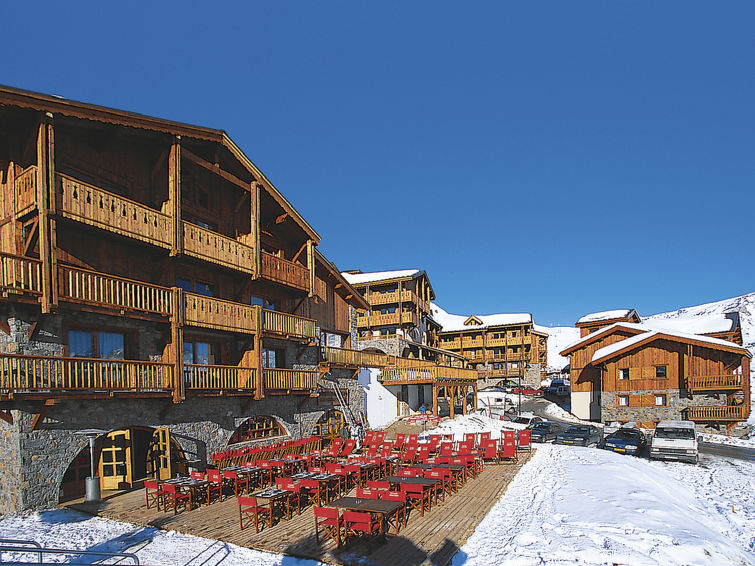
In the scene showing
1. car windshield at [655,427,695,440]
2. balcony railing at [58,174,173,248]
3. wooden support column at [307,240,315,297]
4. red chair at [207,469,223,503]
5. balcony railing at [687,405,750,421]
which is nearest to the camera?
red chair at [207,469,223,503]

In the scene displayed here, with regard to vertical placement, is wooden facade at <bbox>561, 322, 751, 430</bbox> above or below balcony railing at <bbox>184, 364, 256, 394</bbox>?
below

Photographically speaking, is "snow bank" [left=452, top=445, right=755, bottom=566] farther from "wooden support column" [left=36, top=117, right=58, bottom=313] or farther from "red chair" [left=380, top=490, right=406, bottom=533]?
"wooden support column" [left=36, top=117, right=58, bottom=313]

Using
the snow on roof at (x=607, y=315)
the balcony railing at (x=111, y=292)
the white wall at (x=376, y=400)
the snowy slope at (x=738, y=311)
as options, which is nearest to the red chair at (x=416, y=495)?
the balcony railing at (x=111, y=292)

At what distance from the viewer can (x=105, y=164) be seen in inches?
622

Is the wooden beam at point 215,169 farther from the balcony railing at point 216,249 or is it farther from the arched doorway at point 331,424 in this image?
the arched doorway at point 331,424

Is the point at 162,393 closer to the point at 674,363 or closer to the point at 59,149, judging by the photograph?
the point at 59,149

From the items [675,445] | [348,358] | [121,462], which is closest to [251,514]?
[121,462]

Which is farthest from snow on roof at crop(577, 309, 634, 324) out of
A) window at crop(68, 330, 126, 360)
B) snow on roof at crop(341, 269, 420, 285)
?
window at crop(68, 330, 126, 360)

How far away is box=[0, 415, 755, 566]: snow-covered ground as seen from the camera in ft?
30.5

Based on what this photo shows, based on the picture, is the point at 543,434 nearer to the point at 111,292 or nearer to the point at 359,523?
the point at 359,523

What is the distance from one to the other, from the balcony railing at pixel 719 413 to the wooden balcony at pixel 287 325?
27.6 meters

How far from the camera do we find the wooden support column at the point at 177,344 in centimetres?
1550

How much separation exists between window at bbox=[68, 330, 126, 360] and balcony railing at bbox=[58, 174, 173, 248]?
9.64 feet

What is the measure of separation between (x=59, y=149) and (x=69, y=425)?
744 cm
